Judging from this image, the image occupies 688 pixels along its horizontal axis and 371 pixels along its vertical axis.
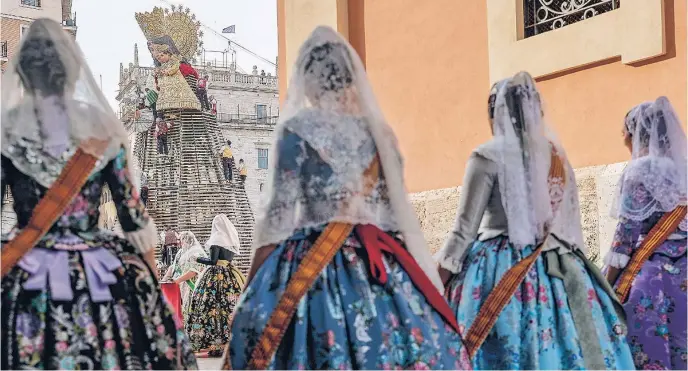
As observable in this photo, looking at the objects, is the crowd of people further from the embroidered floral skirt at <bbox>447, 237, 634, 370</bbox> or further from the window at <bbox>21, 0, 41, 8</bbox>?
the window at <bbox>21, 0, 41, 8</bbox>

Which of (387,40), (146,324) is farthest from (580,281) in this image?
(387,40)

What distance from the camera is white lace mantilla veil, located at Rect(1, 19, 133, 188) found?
4027 mm

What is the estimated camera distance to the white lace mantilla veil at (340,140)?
14.2ft

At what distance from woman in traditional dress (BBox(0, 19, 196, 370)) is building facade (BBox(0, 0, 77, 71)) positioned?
46200 mm

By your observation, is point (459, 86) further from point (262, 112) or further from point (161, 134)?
point (262, 112)

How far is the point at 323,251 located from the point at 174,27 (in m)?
32.6

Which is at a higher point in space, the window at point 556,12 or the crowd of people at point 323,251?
the window at point 556,12

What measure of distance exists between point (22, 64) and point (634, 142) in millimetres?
3498

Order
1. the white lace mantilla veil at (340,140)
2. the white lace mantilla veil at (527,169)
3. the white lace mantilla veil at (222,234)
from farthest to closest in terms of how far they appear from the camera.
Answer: the white lace mantilla veil at (222,234)
the white lace mantilla veil at (527,169)
the white lace mantilla veil at (340,140)

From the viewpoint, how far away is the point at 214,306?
12242mm

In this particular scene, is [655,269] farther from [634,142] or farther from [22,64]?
[22,64]

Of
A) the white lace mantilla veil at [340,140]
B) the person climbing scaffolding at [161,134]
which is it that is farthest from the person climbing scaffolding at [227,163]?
the white lace mantilla veil at [340,140]

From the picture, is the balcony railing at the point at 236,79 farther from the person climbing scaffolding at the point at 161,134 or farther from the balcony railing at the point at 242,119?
the person climbing scaffolding at the point at 161,134

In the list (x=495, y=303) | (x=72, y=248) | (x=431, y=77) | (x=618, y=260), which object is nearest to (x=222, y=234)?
(x=431, y=77)
